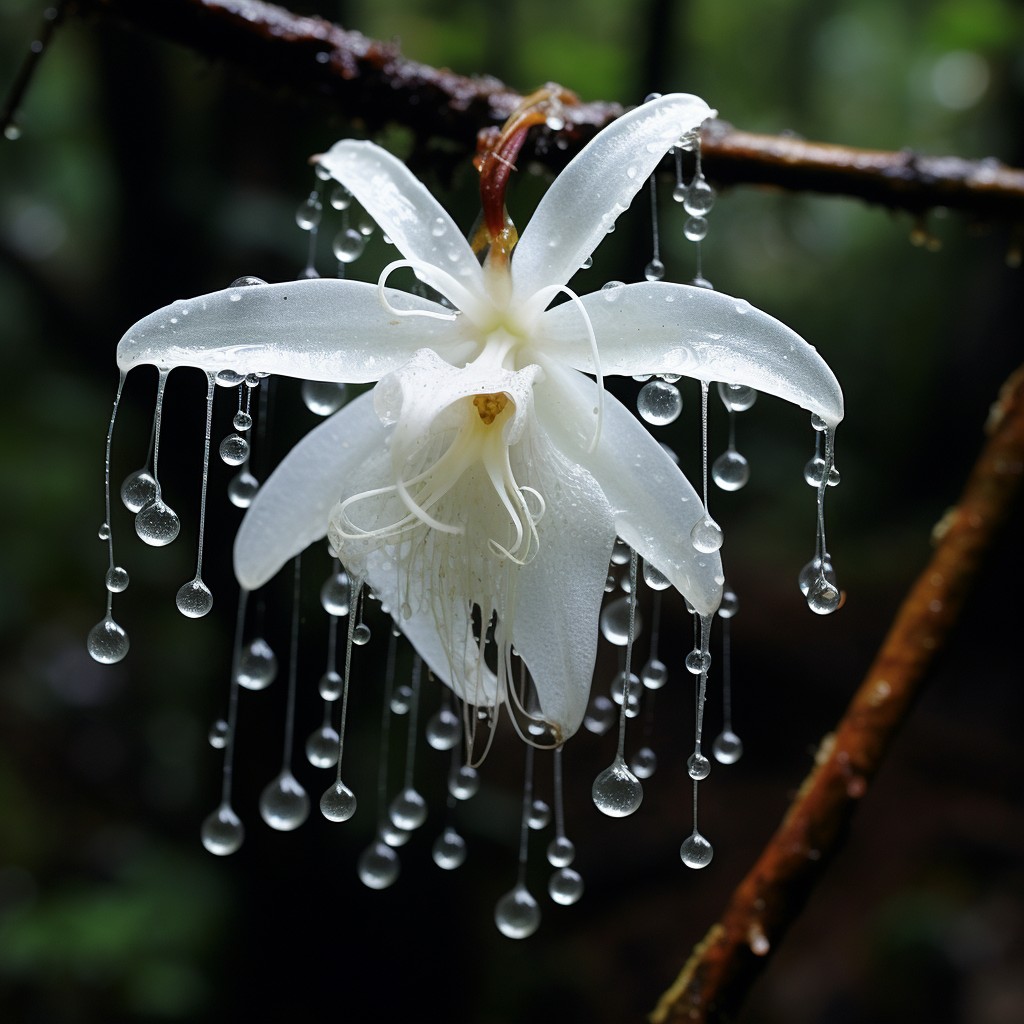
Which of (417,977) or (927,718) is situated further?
(927,718)

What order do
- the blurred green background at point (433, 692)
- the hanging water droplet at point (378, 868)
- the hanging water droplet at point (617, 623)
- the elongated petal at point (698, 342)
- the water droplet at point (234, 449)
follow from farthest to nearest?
1. the blurred green background at point (433, 692)
2. the hanging water droplet at point (378, 868)
3. the hanging water droplet at point (617, 623)
4. the water droplet at point (234, 449)
5. the elongated petal at point (698, 342)

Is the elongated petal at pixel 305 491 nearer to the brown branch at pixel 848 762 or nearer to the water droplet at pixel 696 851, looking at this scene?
the water droplet at pixel 696 851

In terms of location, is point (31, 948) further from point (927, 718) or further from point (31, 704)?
point (927, 718)

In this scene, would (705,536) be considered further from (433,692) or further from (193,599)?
(433,692)

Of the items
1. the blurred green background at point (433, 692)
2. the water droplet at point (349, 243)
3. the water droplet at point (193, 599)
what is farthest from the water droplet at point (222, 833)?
the blurred green background at point (433, 692)

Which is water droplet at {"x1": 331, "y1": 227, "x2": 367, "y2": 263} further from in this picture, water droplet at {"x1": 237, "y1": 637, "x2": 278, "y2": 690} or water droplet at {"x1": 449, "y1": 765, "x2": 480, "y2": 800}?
water droplet at {"x1": 449, "y1": 765, "x2": 480, "y2": 800}

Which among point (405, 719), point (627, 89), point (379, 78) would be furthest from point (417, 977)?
point (627, 89)

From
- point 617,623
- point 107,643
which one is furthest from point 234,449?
point 617,623
